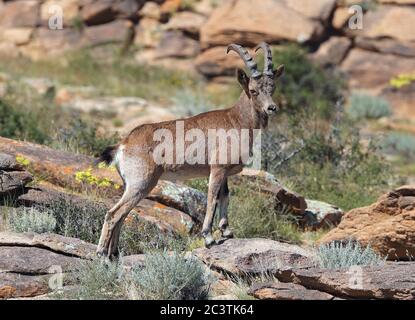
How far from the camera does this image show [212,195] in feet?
32.6

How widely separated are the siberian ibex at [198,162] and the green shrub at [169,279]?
85cm

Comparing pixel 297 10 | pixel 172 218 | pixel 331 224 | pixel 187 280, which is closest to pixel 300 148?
pixel 331 224

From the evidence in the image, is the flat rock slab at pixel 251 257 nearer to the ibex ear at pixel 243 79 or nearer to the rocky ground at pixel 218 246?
the rocky ground at pixel 218 246

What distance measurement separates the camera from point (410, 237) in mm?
10484

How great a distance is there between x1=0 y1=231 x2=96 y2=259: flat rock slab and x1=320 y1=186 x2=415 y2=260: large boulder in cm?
348

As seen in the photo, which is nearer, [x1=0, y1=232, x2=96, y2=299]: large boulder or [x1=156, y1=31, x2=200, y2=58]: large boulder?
[x1=0, y1=232, x2=96, y2=299]: large boulder

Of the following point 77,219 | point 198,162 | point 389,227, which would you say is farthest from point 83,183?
point 389,227

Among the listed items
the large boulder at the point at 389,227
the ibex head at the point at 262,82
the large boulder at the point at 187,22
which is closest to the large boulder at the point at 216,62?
the large boulder at the point at 187,22

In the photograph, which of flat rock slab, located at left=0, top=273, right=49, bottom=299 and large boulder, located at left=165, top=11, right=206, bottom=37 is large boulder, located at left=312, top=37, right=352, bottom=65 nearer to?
large boulder, located at left=165, top=11, right=206, bottom=37

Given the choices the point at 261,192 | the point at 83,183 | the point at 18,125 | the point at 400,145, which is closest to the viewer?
the point at 83,183

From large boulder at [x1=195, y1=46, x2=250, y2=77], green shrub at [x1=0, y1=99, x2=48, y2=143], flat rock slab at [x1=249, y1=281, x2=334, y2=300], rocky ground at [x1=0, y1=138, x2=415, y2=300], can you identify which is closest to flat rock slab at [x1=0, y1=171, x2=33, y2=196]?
rocky ground at [x1=0, y1=138, x2=415, y2=300]

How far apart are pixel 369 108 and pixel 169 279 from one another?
18295 mm

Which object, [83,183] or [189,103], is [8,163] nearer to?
[83,183]

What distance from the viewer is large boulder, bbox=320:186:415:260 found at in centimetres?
1054
